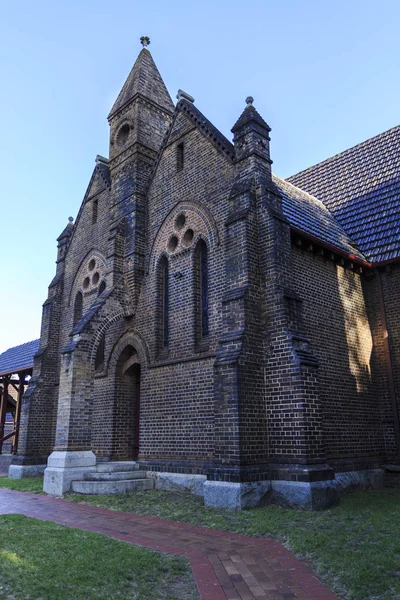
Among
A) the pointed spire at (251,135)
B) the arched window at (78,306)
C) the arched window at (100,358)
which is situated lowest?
the arched window at (100,358)

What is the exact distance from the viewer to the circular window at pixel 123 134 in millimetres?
16495

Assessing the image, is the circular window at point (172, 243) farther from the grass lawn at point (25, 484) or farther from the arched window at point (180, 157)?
the grass lawn at point (25, 484)

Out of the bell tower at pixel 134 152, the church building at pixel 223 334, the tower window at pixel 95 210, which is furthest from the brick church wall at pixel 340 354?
the tower window at pixel 95 210

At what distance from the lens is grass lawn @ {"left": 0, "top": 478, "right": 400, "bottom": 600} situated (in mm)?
4758

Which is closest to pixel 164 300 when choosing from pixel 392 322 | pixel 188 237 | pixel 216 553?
pixel 188 237

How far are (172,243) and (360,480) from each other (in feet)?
24.8

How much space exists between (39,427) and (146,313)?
242 inches

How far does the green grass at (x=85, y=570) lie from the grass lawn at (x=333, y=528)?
154cm

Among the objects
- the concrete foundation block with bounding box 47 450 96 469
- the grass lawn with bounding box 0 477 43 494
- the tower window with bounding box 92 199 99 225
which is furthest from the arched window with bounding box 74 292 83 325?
the concrete foundation block with bounding box 47 450 96 469

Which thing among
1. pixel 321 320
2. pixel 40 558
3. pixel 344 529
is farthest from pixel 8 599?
pixel 321 320

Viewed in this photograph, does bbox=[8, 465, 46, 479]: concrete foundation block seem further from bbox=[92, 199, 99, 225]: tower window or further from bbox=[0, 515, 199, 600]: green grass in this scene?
bbox=[0, 515, 199, 600]: green grass

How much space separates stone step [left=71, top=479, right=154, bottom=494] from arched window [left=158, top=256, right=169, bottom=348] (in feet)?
11.3

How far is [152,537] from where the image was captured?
6754mm

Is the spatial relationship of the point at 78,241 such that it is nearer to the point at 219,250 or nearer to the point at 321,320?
the point at 219,250
